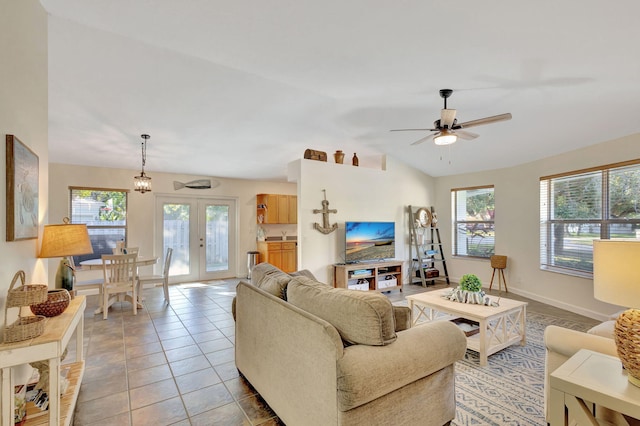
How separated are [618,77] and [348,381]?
11.6 ft

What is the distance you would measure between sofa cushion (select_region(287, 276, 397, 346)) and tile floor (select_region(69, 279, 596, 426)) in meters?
0.95

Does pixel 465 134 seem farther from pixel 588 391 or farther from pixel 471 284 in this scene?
pixel 588 391

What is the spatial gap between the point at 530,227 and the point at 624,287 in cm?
452

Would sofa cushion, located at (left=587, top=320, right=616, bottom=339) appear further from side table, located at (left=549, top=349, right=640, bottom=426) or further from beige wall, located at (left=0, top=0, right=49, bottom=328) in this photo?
beige wall, located at (left=0, top=0, right=49, bottom=328)

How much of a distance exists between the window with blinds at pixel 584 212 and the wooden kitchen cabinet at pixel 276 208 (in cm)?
511

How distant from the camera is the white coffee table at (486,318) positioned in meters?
2.81

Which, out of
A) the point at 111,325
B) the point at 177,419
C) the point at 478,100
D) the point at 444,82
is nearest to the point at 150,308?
the point at 111,325

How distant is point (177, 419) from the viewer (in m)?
2.05

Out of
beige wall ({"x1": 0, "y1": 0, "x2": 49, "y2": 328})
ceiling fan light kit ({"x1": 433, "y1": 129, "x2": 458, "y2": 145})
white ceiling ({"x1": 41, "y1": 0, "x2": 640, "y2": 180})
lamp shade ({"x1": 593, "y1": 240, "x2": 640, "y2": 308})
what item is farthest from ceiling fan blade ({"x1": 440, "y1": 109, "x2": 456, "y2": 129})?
beige wall ({"x1": 0, "y1": 0, "x2": 49, "y2": 328})

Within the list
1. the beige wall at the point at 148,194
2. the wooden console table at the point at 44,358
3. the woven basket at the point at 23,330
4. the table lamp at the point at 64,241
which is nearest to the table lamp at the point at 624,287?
the wooden console table at the point at 44,358

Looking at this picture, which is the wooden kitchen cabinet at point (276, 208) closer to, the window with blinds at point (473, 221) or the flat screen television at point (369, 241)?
the flat screen television at point (369, 241)

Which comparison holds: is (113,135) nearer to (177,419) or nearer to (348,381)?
(177,419)

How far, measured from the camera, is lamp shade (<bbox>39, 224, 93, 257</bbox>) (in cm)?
212

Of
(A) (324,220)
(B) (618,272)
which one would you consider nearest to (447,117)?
(B) (618,272)
